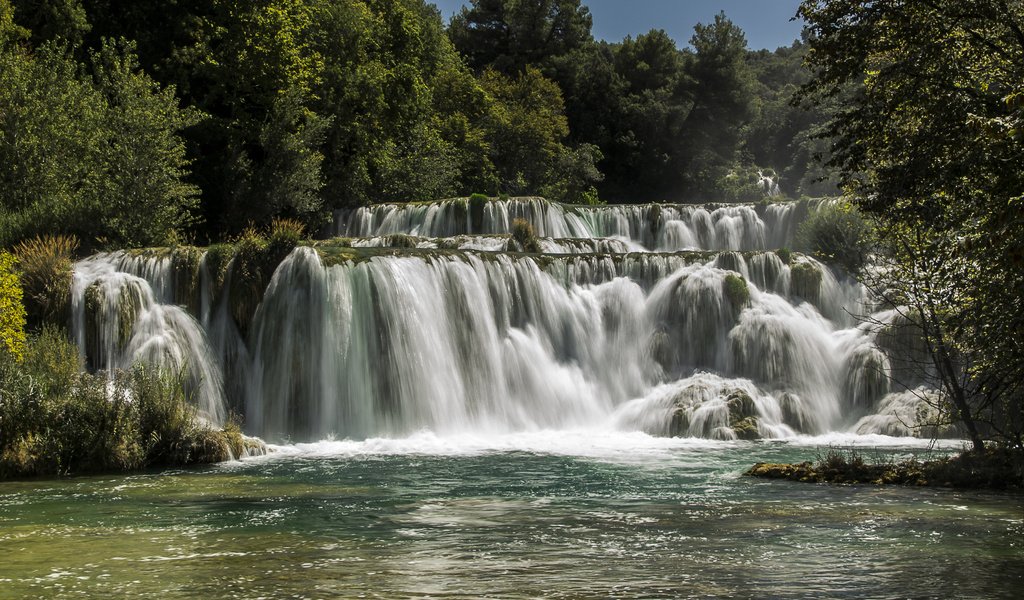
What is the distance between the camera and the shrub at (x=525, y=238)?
33.2m

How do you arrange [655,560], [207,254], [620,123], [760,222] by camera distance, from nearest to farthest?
1. [655,560]
2. [207,254]
3. [760,222]
4. [620,123]

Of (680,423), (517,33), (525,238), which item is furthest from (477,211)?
(517,33)

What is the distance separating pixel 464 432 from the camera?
960 inches

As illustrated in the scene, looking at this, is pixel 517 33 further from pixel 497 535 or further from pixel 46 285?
pixel 497 535

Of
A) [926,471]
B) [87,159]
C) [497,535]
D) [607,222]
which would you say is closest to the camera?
[497,535]

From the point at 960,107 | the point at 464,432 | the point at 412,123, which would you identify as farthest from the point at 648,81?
the point at 960,107

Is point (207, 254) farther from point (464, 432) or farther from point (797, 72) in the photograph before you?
point (797, 72)

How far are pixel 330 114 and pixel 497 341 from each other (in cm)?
2148

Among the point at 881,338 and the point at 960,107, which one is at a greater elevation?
the point at 960,107

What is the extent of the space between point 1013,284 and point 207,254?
20.4 metres

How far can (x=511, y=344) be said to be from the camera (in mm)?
26938

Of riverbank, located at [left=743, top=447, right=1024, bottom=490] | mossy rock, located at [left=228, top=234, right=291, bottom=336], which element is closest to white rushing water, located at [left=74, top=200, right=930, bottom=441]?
mossy rock, located at [left=228, top=234, right=291, bottom=336]

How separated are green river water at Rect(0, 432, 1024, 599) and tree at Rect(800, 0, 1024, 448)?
2324 millimetres

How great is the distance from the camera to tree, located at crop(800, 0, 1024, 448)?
445 inches
